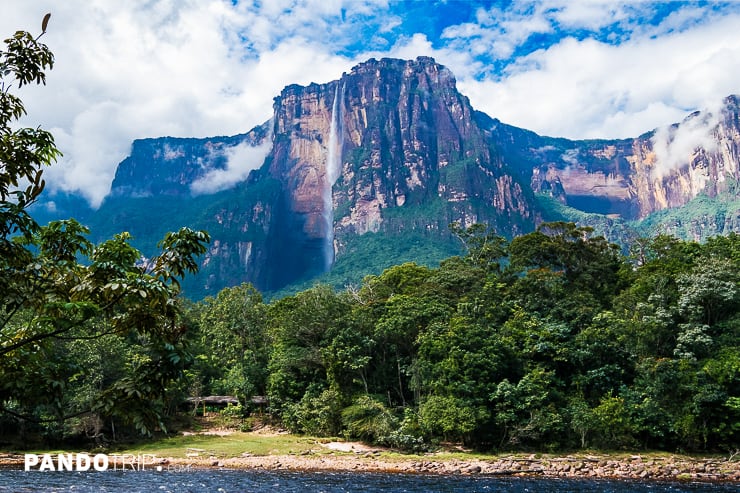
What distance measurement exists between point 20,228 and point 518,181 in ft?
572

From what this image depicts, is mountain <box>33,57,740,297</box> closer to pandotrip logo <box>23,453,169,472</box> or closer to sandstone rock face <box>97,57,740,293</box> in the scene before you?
sandstone rock face <box>97,57,740,293</box>

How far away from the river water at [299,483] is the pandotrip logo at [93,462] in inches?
63.9

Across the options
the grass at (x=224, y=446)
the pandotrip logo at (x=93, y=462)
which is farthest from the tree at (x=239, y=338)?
the pandotrip logo at (x=93, y=462)

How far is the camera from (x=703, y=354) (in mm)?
34531

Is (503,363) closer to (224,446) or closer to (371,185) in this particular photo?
(224,446)

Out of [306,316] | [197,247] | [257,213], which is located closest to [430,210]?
[257,213]

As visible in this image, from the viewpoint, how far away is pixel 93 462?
31.8m

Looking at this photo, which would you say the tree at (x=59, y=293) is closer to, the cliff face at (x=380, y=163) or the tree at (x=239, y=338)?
the tree at (x=239, y=338)

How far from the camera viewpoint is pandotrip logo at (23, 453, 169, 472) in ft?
96.3

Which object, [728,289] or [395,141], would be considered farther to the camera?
[395,141]

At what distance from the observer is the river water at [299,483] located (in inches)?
941

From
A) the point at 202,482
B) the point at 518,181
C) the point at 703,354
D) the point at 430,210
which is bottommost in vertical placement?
the point at 202,482

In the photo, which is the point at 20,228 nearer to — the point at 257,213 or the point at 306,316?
the point at 306,316

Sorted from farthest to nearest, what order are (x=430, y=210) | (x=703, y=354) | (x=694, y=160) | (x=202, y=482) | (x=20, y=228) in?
(x=694, y=160)
(x=430, y=210)
(x=703, y=354)
(x=202, y=482)
(x=20, y=228)
